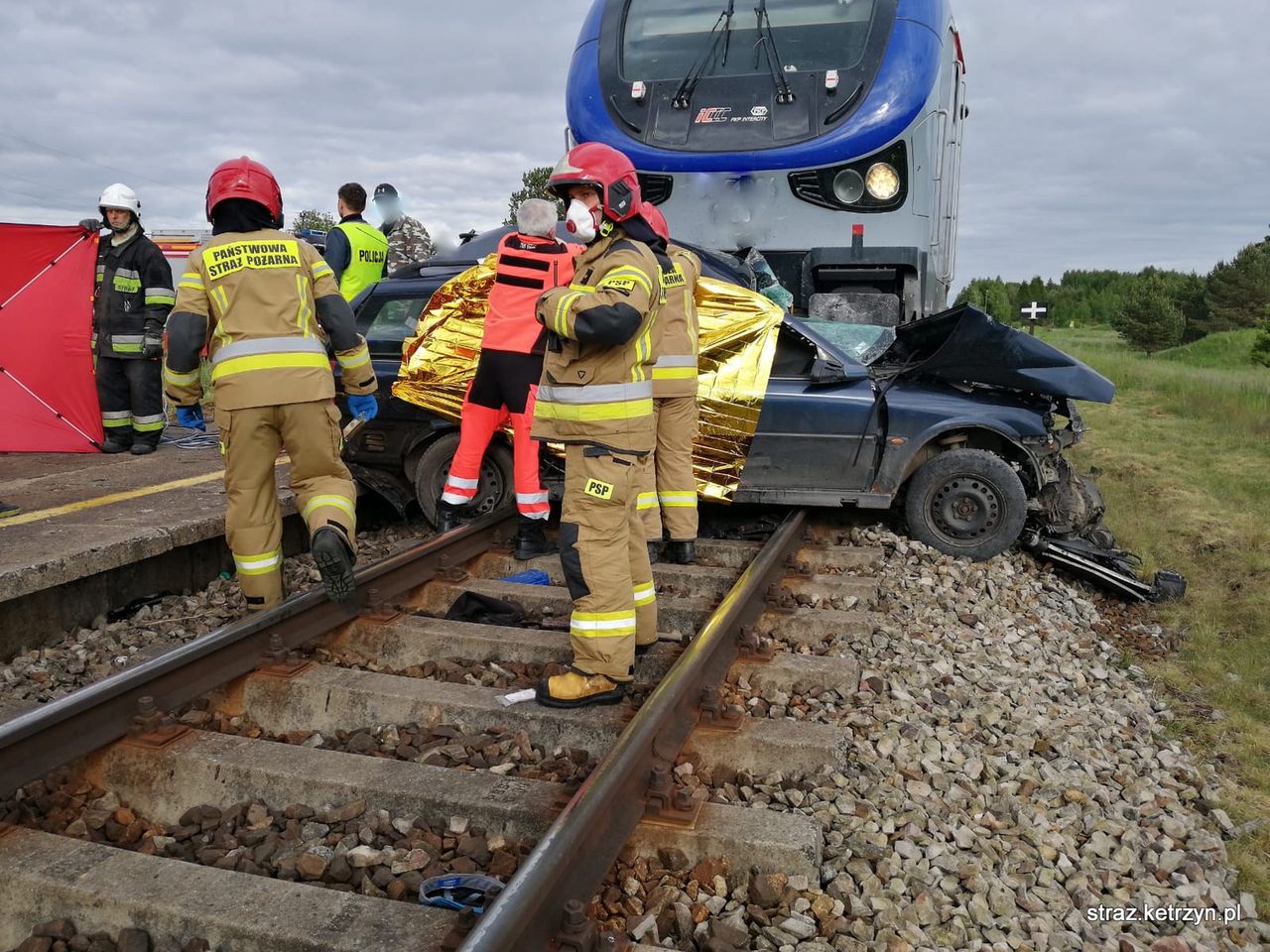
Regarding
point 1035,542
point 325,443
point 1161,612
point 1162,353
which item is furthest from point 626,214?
point 1162,353

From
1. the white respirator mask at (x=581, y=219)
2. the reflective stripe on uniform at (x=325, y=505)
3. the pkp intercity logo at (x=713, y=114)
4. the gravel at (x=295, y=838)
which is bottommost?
the gravel at (x=295, y=838)

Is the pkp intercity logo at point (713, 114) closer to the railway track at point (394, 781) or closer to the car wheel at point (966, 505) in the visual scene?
the car wheel at point (966, 505)

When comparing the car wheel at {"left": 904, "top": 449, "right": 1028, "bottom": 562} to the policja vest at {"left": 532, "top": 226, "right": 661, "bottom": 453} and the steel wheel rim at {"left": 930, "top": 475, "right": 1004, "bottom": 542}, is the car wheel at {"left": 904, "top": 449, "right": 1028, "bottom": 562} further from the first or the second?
the policja vest at {"left": 532, "top": 226, "right": 661, "bottom": 453}

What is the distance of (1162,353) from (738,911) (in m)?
50.4

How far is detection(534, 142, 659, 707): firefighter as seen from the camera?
142 inches

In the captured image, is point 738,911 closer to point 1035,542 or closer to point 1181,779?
point 1181,779

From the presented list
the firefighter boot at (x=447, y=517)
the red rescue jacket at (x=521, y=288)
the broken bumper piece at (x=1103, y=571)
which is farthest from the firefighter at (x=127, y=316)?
the broken bumper piece at (x=1103, y=571)

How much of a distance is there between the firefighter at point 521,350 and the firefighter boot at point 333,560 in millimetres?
1382

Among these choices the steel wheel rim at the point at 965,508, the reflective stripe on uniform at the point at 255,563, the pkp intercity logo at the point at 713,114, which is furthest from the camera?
the pkp intercity logo at the point at 713,114

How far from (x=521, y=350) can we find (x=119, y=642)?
245cm

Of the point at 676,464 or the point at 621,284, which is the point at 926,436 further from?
the point at 621,284

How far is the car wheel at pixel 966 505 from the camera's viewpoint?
589cm

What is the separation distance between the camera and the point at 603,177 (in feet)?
11.6

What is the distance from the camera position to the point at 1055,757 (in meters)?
3.59
